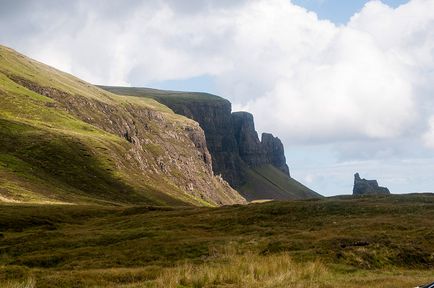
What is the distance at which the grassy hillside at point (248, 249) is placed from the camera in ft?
82.8

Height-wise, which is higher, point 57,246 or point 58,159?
point 58,159

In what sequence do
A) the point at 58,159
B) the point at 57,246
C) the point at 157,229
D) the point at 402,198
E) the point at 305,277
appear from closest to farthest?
the point at 305,277, the point at 57,246, the point at 157,229, the point at 402,198, the point at 58,159

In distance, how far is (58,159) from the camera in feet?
595

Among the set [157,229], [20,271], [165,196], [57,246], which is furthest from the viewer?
[165,196]

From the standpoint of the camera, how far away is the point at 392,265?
34.0 metres

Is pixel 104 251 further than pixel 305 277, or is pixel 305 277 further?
pixel 104 251

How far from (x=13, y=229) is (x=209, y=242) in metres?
43.3

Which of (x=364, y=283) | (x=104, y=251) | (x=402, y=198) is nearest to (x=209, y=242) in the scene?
(x=104, y=251)

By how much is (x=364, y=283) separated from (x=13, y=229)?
64.3 meters

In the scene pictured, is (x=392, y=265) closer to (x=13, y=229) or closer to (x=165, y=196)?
(x=13, y=229)

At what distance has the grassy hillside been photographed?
82.8 feet

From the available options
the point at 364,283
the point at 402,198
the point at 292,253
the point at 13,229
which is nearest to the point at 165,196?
the point at 13,229

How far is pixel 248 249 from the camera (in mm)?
39344

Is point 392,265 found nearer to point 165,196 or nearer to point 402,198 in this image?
point 402,198
